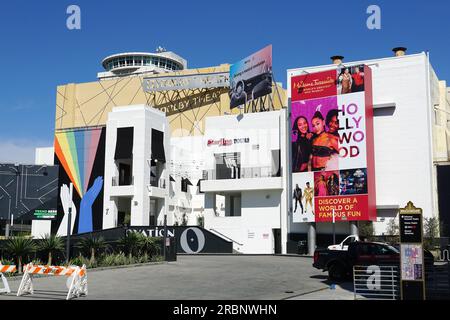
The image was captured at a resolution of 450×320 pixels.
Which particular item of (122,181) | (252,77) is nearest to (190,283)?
(252,77)

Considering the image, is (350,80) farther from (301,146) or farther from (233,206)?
(233,206)

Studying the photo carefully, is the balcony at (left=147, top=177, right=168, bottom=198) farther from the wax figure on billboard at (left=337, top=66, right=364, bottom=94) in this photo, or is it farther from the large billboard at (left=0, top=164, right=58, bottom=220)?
the wax figure on billboard at (left=337, top=66, right=364, bottom=94)

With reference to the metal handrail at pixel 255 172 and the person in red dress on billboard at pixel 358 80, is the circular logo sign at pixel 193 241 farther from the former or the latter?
the person in red dress on billboard at pixel 358 80

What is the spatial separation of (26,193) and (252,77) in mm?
27748

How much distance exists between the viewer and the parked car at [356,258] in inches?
847

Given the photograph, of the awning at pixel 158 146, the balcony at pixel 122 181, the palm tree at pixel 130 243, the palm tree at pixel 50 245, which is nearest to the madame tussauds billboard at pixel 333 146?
the awning at pixel 158 146

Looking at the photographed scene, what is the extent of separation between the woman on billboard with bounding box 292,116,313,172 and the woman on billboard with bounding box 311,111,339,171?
1.75ft

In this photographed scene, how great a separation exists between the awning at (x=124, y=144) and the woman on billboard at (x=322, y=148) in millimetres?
20337

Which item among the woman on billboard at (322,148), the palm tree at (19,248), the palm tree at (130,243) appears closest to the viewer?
the palm tree at (19,248)

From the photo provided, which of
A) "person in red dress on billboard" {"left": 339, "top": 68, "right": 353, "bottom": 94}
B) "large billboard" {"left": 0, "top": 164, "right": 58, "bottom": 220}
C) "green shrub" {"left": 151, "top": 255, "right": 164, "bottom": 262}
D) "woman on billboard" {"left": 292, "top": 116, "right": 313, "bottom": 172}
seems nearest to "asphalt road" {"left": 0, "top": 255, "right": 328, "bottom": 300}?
"green shrub" {"left": 151, "top": 255, "right": 164, "bottom": 262}

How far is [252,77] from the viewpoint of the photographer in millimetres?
55094

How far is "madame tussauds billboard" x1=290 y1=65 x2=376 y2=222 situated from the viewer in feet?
148

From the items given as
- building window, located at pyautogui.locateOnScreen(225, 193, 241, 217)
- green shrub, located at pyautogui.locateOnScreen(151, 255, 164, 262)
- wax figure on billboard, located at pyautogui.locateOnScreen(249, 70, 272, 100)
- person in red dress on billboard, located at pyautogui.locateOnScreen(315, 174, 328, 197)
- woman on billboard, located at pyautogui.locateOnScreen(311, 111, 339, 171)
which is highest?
wax figure on billboard, located at pyautogui.locateOnScreen(249, 70, 272, 100)

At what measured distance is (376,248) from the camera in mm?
21922
